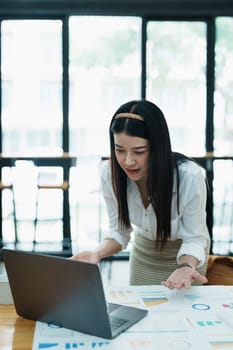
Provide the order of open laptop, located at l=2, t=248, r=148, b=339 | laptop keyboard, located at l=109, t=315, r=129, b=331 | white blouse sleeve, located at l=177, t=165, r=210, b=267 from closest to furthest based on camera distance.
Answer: open laptop, located at l=2, t=248, r=148, b=339 → laptop keyboard, located at l=109, t=315, r=129, b=331 → white blouse sleeve, located at l=177, t=165, r=210, b=267

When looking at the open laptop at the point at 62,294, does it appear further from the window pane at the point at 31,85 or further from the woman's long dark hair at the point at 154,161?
the window pane at the point at 31,85

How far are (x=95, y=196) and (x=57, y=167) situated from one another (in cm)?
46

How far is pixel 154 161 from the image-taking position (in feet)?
5.99

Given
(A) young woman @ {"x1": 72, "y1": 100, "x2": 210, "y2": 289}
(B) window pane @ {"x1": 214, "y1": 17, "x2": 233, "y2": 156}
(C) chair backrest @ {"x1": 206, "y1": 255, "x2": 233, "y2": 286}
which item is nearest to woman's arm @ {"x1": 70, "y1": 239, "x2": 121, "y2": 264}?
(A) young woman @ {"x1": 72, "y1": 100, "x2": 210, "y2": 289}

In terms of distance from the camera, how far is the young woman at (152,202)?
179 cm

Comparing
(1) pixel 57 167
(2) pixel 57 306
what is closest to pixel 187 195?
(2) pixel 57 306

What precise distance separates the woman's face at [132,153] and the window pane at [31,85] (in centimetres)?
329

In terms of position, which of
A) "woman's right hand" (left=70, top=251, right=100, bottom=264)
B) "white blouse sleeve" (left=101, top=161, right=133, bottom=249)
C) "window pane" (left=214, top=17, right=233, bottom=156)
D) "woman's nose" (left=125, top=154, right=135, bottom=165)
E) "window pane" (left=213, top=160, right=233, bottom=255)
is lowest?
"window pane" (left=213, top=160, right=233, bottom=255)

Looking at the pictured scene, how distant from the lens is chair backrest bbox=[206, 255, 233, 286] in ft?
6.84

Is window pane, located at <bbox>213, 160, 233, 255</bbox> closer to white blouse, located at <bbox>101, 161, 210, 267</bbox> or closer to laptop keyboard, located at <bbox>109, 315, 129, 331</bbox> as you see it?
white blouse, located at <bbox>101, 161, 210, 267</bbox>

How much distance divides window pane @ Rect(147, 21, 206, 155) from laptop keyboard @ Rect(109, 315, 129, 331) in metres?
3.68

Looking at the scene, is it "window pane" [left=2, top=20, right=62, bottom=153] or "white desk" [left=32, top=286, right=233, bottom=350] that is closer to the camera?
"white desk" [left=32, top=286, right=233, bottom=350]

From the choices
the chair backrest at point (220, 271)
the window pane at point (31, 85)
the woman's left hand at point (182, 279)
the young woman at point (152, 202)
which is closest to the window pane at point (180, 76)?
the window pane at point (31, 85)

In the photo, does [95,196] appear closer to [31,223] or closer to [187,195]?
[31,223]
